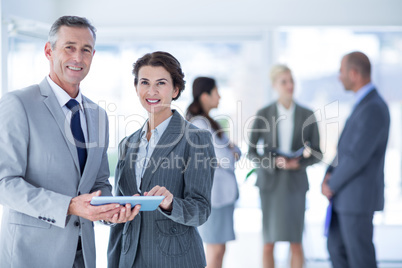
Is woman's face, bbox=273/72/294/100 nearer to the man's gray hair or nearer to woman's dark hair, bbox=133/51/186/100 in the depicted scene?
woman's dark hair, bbox=133/51/186/100

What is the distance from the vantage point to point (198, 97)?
3.47 metres

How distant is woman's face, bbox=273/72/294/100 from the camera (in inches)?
A: 154

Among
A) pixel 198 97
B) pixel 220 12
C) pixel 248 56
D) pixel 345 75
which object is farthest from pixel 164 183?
pixel 248 56

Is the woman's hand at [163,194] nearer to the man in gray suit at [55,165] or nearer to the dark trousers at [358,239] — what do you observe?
the man in gray suit at [55,165]

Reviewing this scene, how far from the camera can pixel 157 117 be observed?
79.4 inches

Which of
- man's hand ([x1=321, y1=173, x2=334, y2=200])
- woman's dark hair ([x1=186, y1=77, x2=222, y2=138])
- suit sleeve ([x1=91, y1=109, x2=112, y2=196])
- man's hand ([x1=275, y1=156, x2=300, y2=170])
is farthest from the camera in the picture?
man's hand ([x1=275, y1=156, x2=300, y2=170])

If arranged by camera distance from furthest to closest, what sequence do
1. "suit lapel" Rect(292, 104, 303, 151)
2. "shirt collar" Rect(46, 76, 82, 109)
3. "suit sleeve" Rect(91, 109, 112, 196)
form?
"suit lapel" Rect(292, 104, 303, 151) < "suit sleeve" Rect(91, 109, 112, 196) < "shirt collar" Rect(46, 76, 82, 109)

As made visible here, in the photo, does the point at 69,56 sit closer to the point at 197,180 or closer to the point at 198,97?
the point at 197,180

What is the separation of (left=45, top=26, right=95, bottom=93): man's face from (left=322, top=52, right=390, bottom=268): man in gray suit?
2.07 meters

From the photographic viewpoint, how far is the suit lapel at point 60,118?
171 centimetres

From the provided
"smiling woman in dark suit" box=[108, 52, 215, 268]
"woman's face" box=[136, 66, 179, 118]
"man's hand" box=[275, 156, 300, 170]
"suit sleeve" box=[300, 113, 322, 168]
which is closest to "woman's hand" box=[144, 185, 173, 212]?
"smiling woman in dark suit" box=[108, 52, 215, 268]

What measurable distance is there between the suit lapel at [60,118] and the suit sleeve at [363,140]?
82.4 inches

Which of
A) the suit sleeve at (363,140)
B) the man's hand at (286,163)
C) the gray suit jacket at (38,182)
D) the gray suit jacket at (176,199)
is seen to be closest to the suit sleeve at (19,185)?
the gray suit jacket at (38,182)

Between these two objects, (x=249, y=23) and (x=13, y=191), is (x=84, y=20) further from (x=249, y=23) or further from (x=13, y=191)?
(x=249, y=23)
